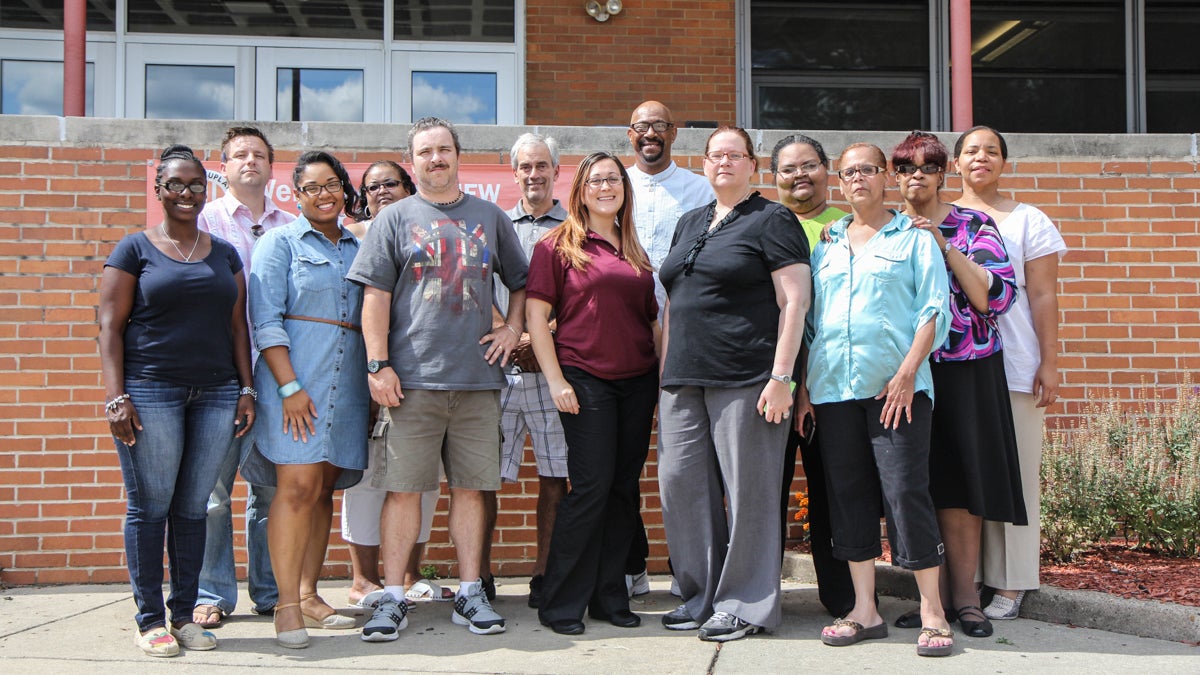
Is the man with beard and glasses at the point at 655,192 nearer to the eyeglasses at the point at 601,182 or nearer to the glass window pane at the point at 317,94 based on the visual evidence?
the eyeglasses at the point at 601,182

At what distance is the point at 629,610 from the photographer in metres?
4.68

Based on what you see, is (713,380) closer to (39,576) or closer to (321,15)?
(39,576)

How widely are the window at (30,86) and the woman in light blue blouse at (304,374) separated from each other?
5838 millimetres

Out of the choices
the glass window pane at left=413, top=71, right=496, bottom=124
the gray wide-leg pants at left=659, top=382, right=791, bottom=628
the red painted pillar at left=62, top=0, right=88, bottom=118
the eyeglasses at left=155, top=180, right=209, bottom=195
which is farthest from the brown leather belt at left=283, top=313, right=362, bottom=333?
the glass window pane at left=413, top=71, right=496, bottom=124

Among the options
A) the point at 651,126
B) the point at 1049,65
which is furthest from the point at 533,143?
the point at 1049,65

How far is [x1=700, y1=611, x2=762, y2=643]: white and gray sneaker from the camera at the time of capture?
14.1ft

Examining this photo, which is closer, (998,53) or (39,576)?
(39,576)

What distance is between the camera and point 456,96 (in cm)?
920

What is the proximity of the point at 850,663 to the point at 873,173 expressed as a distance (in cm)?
192

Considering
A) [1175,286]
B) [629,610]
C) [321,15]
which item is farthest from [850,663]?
[321,15]

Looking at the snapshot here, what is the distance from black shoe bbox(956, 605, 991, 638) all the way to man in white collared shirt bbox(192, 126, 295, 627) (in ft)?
9.98

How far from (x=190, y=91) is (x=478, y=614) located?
6423 millimetres

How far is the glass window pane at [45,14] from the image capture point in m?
8.98

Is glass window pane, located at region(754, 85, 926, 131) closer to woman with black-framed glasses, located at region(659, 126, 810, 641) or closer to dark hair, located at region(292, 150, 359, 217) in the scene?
woman with black-framed glasses, located at region(659, 126, 810, 641)
